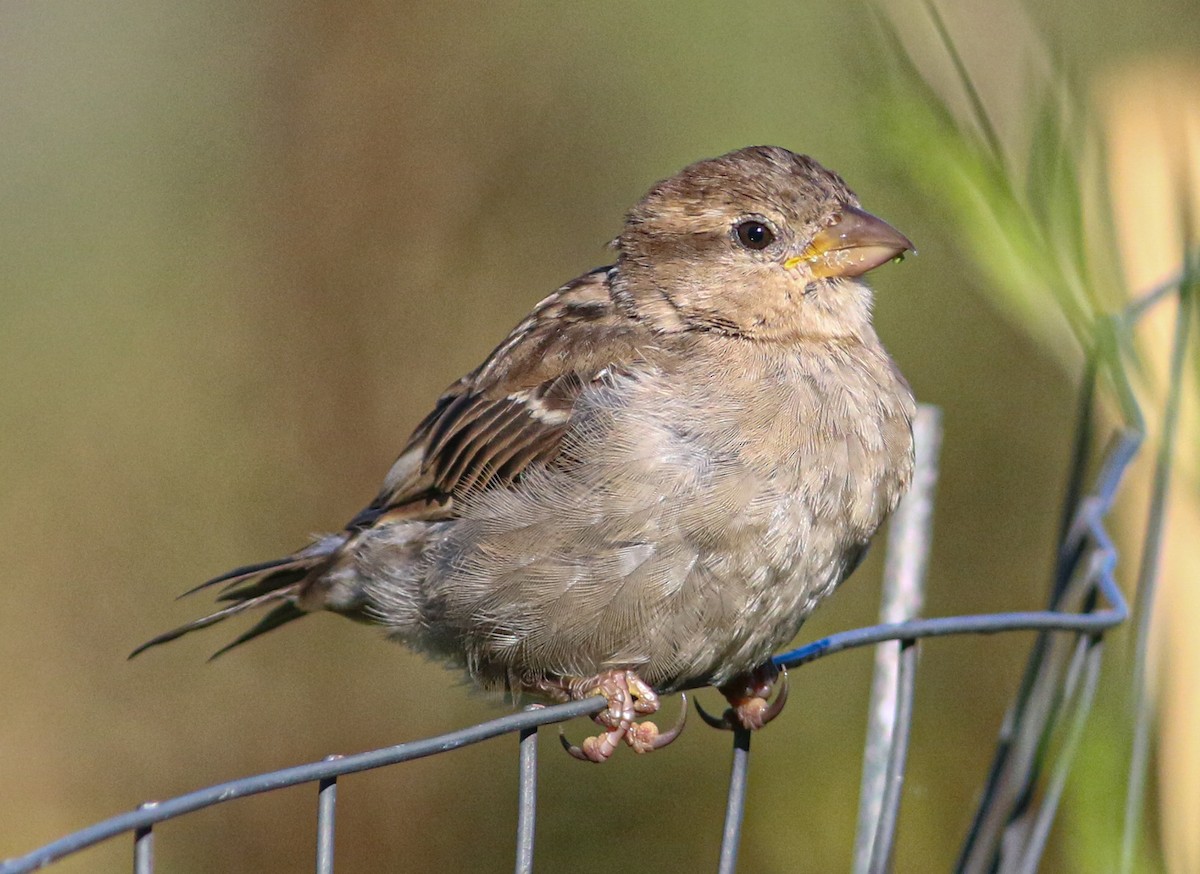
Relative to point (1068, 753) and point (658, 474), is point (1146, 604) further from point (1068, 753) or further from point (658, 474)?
point (658, 474)

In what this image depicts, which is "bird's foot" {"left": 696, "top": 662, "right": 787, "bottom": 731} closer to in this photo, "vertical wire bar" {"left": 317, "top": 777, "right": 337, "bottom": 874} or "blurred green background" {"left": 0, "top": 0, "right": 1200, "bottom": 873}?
"vertical wire bar" {"left": 317, "top": 777, "right": 337, "bottom": 874}

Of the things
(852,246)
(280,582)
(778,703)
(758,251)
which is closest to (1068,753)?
(778,703)

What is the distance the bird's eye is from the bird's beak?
71 millimetres

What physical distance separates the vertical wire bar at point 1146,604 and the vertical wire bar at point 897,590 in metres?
0.57

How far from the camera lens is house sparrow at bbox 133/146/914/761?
2775 mm

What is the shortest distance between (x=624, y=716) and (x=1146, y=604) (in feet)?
3.44

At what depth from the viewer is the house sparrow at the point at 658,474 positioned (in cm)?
278

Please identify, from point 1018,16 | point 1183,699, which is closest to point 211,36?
point 1018,16

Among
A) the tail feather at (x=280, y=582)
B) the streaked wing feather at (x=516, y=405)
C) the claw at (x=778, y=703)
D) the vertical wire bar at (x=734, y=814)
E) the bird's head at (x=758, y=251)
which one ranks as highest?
the bird's head at (x=758, y=251)

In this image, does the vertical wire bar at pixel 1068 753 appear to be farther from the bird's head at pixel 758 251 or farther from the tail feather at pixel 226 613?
the tail feather at pixel 226 613

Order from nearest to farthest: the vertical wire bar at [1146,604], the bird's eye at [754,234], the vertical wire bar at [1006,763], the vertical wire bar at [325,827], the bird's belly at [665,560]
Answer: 1. the vertical wire bar at [325,827]
2. the vertical wire bar at [1146,604]
3. the vertical wire bar at [1006,763]
4. the bird's belly at [665,560]
5. the bird's eye at [754,234]

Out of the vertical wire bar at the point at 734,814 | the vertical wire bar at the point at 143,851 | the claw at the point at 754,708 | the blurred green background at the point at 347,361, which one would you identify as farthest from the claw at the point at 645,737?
the blurred green background at the point at 347,361

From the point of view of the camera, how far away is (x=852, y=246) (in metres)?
3.15

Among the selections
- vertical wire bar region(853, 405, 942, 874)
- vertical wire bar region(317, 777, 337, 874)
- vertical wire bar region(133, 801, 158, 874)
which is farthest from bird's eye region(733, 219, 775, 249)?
vertical wire bar region(133, 801, 158, 874)
